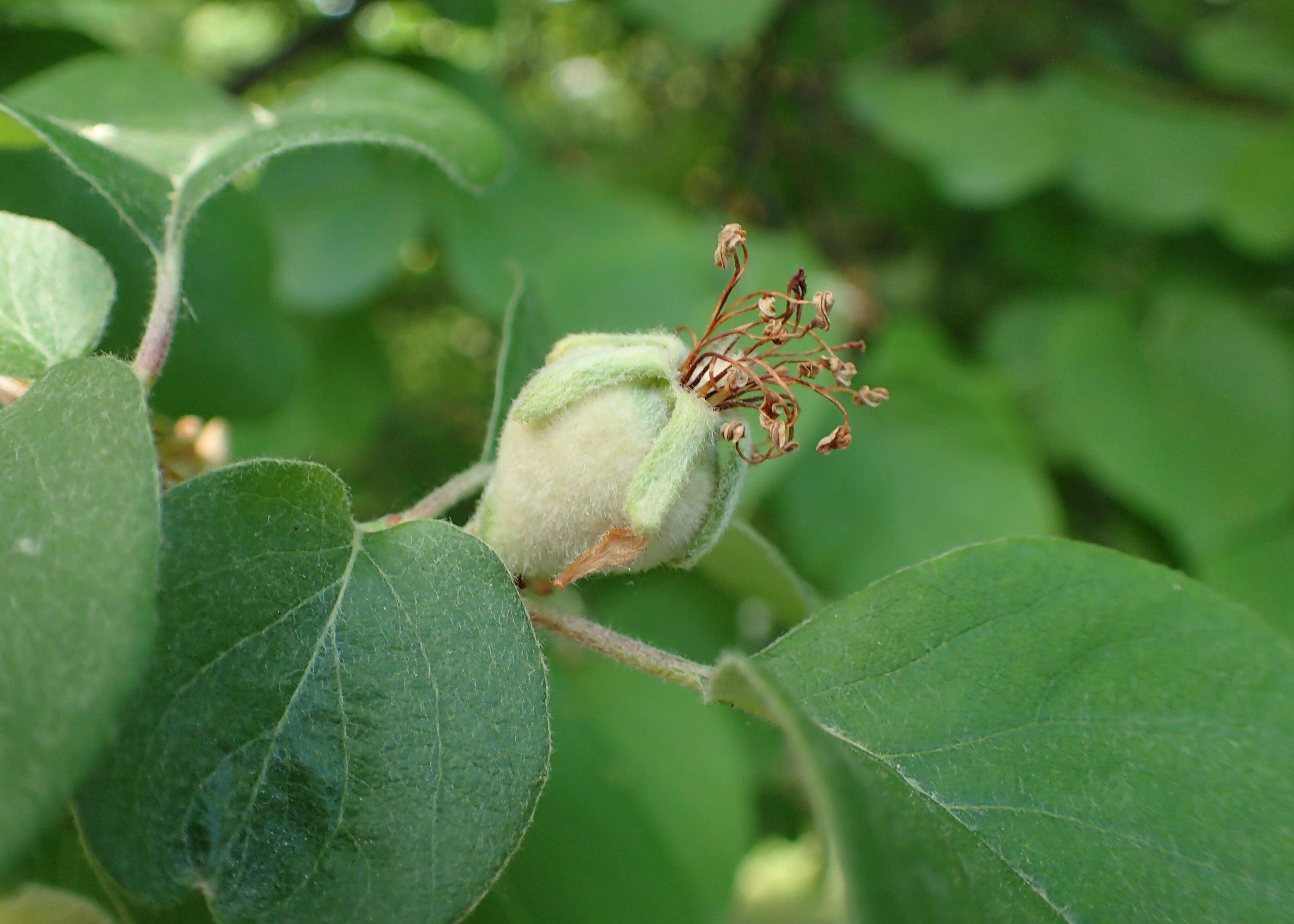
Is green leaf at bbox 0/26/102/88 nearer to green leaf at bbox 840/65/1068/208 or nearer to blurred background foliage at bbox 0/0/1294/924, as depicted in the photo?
blurred background foliage at bbox 0/0/1294/924

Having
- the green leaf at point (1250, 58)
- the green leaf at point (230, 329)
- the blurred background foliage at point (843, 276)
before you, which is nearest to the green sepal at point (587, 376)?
the blurred background foliage at point (843, 276)

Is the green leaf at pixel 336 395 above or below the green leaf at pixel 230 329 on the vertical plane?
below

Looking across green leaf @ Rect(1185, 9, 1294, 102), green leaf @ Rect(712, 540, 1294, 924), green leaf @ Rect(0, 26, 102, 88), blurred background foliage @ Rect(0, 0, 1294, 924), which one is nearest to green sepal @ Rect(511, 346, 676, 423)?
green leaf @ Rect(712, 540, 1294, 924)

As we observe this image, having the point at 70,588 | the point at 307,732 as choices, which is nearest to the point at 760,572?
the point at 307,732

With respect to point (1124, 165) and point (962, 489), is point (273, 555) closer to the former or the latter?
point (962, 489)

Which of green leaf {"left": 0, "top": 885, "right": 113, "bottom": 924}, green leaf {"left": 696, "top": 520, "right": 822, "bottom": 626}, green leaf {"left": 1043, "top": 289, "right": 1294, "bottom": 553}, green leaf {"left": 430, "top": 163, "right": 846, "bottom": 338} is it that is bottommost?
green leaf {"left": 1043, "top": 289, "right": 1294, "bottom": 553}

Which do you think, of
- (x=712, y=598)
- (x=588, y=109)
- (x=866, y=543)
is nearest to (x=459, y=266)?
(x=712, y=598)

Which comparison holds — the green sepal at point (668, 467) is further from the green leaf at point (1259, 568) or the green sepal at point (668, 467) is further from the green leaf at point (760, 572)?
the green leaf at point (1259, 568)
